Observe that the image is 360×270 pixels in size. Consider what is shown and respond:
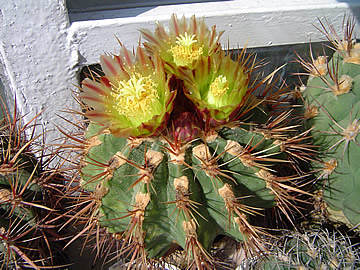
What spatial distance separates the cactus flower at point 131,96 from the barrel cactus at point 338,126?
1.67 ft

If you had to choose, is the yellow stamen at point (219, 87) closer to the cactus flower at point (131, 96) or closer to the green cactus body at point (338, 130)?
the cactus flower at point (131, 96)

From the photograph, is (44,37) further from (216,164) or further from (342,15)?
(342,15)

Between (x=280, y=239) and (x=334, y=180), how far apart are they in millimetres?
243

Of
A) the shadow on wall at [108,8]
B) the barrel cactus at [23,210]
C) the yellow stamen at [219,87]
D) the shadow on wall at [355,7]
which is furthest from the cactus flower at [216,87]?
the shadow on wall at [355,7]

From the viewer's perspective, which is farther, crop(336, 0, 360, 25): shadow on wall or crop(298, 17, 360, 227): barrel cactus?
crop(336, 0, 360, 25): shadow on wall

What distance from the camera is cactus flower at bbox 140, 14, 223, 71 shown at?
896 mm

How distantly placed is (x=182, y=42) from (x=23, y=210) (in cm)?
61

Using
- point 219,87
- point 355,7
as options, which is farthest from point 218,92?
point 355,7

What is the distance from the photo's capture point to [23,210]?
0.93 m

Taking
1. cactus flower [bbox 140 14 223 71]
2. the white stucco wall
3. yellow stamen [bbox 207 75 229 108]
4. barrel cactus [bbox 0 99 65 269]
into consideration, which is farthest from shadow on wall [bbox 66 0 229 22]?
yellow stamen [bbox 207 75 229 108]

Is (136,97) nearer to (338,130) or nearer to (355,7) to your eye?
(338,130)

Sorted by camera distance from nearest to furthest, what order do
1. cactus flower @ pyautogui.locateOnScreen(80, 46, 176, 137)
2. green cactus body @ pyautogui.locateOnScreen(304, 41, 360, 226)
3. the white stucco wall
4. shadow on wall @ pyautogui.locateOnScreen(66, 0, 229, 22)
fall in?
1. cactus flower @ pyautogui.locateOnScreen(80, 46, 176, 137)
2. green cactus body @ pyautogui.locateOnScreen(304, 41, 360, 226)
3. the white stucco wall
4. shadow on wall @ pyautogui.locateOnScreen(66, 0, 229, 22)

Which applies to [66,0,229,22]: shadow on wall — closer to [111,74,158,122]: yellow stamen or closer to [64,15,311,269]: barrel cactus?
[64,15,311,269]: barrel cactus

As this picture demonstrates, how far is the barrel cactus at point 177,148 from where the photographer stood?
81 cm
